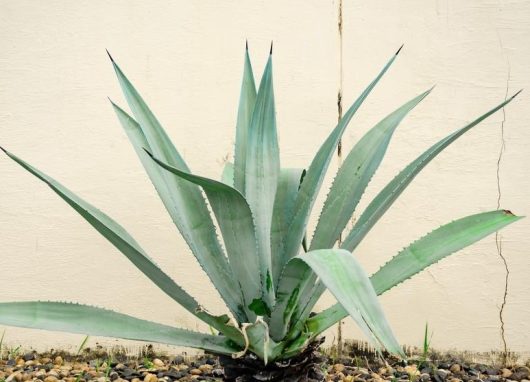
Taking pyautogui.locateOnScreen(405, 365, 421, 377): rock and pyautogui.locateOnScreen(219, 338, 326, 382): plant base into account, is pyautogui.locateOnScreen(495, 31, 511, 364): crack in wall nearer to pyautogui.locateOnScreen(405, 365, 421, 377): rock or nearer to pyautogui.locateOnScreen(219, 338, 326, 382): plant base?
pyautogui.locateOnScreen(405, 365, 421, 377): rock

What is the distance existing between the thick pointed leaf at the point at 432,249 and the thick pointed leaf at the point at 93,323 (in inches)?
9.8

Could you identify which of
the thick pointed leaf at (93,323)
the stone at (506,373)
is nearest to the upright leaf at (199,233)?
the thick pointed leaf at (93,323)

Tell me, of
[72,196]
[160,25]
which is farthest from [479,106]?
[72,196]

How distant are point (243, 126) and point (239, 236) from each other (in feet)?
1.09

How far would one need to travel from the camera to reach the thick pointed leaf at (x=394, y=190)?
1.37m

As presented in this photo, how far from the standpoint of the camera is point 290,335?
1.42m

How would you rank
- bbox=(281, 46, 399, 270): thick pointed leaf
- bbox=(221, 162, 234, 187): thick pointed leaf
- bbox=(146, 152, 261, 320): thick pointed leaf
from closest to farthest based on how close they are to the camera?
bbox=(146, 152, 261, 320): thick pointed leaf
bbox=(281, 46, 399, 270): thick pointed leaf
bbox=(221, 162, 234, 187): thick pointed leaf

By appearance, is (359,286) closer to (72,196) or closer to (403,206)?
(72,196)

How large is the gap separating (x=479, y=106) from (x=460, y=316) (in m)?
0.74

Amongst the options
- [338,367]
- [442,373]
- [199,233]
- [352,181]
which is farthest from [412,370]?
[199,233]

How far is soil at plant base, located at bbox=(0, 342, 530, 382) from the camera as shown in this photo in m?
2.14

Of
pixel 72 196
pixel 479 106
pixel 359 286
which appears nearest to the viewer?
pixel 359 286

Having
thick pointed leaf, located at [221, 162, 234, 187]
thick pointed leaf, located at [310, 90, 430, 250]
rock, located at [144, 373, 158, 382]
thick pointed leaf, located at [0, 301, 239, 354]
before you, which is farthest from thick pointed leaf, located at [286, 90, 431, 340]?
rock, located at [144, 373, 158, 382]

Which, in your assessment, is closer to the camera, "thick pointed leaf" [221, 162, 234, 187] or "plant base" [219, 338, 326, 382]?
"plant base" [219, 338, 326, 382]
